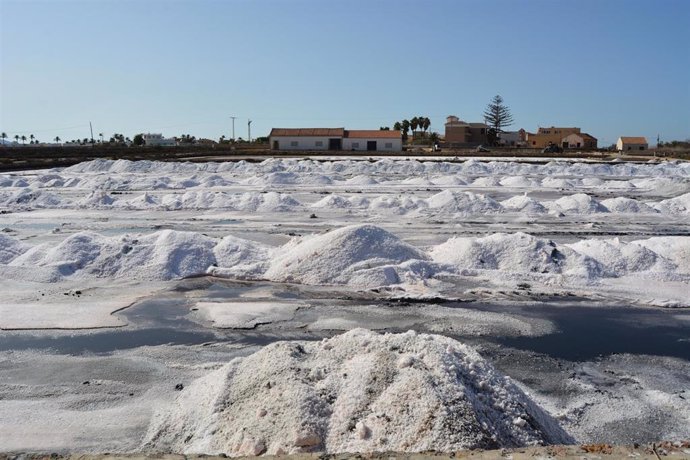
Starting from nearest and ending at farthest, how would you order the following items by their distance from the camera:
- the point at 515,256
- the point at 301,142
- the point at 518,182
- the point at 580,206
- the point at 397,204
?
the point at 515,256 < the point at 580,206 < the point at 397,204 < the point at 518,182 < the point at 301,142

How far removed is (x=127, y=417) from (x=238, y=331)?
202 centimetres

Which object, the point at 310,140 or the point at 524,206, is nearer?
the point at 524,206

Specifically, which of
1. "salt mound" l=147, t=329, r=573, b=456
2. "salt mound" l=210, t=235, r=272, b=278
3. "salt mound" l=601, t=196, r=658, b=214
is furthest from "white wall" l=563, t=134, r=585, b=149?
"salt mound" l=147, t=329, r=573, b=456

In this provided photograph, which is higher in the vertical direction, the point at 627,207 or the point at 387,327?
the point at 627,207

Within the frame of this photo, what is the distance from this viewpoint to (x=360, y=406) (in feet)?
11.9

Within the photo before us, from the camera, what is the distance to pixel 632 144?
59.9 metres

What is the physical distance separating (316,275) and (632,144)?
60815 millimetres

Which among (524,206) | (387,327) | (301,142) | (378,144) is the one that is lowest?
(387,327)

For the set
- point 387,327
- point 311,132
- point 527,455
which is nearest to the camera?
point 527,455

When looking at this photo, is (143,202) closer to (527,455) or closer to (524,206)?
(524,206)

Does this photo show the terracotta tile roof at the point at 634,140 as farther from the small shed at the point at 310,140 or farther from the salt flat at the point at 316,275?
the salt flat at the point at 316,275

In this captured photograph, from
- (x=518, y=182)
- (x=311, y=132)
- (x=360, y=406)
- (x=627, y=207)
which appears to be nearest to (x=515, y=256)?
(x=360, y=406)

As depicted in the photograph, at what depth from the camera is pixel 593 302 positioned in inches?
286

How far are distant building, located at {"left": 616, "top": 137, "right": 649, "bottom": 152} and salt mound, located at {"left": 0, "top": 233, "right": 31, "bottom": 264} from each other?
198 ft
